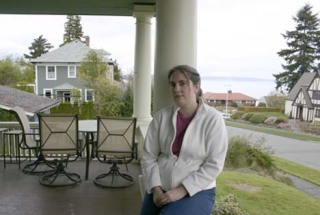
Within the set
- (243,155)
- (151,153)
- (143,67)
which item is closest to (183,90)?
(151,153)

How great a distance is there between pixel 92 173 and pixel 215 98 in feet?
9.28

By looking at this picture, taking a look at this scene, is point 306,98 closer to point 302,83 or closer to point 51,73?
point 302,83

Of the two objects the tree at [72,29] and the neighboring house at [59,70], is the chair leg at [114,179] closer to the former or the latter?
the neighboring house at [59,70]

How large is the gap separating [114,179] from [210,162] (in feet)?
9.14

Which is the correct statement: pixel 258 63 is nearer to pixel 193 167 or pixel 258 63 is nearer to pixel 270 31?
pixel 270 31

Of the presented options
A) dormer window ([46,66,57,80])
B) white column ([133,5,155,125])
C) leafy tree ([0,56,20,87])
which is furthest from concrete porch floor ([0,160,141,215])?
leafy tree ([0,56,20,87])

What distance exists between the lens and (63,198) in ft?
11.7

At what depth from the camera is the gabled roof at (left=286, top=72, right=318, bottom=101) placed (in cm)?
202

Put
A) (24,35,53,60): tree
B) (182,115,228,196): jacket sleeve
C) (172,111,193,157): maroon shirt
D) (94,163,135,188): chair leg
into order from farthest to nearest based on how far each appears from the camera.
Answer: (24,35,53,60): tree < (94,163,135,188): chair leg < (172,111,193,157): maroon shirt < (182,115,228,196): jacket sleeve

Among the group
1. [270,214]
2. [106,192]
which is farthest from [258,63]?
[106,192]

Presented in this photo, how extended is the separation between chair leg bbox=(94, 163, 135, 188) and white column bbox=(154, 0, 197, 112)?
2008 millimetres

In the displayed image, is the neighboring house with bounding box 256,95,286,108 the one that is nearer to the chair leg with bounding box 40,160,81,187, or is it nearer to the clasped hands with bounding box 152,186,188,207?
the clasped hands with bounding box 152,186,188,207

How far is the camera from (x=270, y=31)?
8.63 feet

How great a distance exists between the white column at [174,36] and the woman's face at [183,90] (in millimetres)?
467
